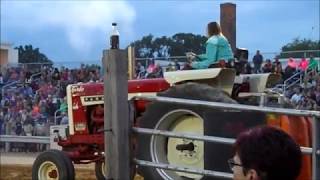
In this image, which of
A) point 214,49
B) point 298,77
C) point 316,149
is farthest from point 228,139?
point 298,77

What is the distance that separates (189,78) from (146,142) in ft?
4.21

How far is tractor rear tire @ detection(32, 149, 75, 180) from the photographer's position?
7.69 m

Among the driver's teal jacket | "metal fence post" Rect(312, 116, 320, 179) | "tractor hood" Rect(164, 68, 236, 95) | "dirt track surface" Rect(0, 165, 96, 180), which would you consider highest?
the driver's teal jacket

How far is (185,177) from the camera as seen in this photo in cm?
626

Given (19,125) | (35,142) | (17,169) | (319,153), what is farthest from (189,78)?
(19,125)

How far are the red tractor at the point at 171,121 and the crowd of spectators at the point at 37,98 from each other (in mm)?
10731

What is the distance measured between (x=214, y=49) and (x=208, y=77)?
440 millimetres

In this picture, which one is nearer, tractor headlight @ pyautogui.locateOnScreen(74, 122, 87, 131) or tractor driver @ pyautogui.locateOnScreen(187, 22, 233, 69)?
tractor driver @ pyautogui.locateOnScreen(187, 22, 233, 69)

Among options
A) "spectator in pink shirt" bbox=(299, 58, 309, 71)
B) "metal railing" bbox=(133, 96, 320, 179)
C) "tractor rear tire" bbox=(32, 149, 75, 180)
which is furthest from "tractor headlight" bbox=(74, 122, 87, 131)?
"spectator in pink shirt" bbox=(299, 58, 309, 71)

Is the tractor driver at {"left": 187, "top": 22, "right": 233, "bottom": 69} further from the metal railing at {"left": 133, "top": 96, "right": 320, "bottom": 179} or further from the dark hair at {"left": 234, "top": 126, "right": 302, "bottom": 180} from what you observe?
the dark hair at {"left": 234, "top": 126, "right": 302, "bottom": 180}

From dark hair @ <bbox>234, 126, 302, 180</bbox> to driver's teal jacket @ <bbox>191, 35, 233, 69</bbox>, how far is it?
4967mm

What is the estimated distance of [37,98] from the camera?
23.6 metres

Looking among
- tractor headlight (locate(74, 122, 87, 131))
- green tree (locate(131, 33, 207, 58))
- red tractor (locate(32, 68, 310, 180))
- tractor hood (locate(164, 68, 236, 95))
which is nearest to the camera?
red tractor (locate(32, 68, 310, 180))

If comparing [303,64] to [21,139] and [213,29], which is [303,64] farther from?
[213,29]
